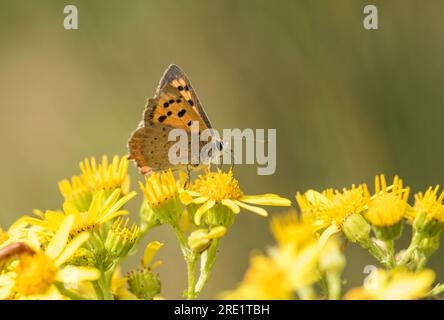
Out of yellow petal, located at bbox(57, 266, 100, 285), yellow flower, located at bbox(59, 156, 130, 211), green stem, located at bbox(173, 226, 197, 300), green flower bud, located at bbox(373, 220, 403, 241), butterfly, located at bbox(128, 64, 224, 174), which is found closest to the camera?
yellow petal, located at bbox(57, 266, 100, 285)

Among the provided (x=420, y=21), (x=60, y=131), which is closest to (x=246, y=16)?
(x=420, y=21)

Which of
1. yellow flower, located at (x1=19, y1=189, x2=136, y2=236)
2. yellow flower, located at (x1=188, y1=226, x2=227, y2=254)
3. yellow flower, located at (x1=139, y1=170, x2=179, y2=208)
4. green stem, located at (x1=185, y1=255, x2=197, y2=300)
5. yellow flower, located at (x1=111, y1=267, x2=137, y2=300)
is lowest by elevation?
yellow flower, located at (x1=111, y1=267, x2=137, y2=300)

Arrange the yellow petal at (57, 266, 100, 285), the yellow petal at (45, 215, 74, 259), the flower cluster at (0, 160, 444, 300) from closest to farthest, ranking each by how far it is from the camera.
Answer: the flower cluster at (0, 160, 444, 300), the yellow petal at (57, 266, 100, 285), the yellow petal at (45, 215, 74, 259)

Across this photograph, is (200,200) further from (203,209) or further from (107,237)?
(107,237)

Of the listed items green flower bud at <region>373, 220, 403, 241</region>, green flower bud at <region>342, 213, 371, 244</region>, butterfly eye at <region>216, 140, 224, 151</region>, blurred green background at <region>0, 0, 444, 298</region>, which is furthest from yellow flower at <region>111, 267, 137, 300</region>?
blurred green background at <region>0, 0, 444, 298</region>

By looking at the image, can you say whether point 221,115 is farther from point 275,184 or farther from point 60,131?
point 60,131

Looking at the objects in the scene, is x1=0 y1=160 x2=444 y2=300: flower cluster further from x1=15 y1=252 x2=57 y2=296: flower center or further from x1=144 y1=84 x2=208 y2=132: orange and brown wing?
x1=144 y1=84 x2=208 y2=132: orange and brown wing

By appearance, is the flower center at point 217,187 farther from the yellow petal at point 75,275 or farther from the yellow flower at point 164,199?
the yellow petal at point 75,275
